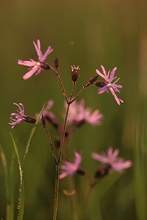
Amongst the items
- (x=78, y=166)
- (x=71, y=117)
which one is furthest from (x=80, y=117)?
(x=78, y=166)

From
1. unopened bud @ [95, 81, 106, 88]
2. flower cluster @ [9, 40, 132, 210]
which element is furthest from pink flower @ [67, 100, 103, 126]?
unopened bud @ [95, 81, 106, 88]

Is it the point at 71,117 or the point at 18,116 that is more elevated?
the point at 71,117

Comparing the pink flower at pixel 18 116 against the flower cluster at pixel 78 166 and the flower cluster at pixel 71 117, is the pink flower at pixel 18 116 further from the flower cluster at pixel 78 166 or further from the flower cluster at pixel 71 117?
the flower cluster at pixel 78 166

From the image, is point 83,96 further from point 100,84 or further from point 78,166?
point 100,84

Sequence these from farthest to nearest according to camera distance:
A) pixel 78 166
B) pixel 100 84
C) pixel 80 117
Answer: pixel 80 117
pixel 78 166
pixel 100 84

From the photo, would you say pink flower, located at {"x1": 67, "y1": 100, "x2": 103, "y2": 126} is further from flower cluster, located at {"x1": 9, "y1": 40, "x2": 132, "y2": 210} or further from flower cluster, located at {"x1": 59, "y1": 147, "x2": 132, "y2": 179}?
flower cluster, located at {"x1": 59, "y1": 147, "x2": 132, "y2": 179}

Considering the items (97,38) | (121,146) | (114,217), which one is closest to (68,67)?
(97,38)

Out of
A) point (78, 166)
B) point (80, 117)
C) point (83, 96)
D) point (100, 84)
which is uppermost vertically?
point (83, 96)

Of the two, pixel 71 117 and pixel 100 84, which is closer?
pixel 100 84
